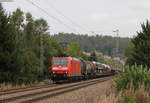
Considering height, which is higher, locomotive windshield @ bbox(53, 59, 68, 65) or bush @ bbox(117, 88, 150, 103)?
locomotive windshield @ bbox(53, 59, 68, 65)

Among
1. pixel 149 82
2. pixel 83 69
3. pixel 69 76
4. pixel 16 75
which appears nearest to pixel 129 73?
pixel 149 82

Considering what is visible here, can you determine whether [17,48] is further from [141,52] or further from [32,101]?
[32,101]

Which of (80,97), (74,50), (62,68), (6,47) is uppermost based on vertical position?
(74,50)

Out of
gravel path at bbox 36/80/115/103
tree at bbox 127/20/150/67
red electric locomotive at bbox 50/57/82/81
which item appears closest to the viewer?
gravel path at bbox 36/80/115/103

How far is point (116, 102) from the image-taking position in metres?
11.5

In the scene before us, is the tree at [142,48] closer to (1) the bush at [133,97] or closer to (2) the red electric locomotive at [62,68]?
(2) the red electric locomotive at [62,68]

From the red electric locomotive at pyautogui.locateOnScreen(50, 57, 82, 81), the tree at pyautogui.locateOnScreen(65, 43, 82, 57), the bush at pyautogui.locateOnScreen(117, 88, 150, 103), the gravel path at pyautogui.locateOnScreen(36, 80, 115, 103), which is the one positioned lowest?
the gravel path at pyautogui.locateOnScreen(36, 80, 115, 103)

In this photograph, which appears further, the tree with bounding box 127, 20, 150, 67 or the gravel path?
the tree with bounding box 127, 20, 150, 67

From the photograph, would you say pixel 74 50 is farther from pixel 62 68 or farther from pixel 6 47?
pixel 6 47

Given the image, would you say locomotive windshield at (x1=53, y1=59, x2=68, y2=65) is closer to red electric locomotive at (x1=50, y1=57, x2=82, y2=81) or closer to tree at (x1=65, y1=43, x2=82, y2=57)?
red electric locomotive at (x1=50, y1=57, x2=82, y2=81)

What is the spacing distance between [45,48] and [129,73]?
28563mm

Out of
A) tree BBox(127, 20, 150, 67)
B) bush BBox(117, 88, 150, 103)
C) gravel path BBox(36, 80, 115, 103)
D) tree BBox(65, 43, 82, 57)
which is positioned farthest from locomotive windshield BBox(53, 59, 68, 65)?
tree BBox(65, 43, 82, 57)

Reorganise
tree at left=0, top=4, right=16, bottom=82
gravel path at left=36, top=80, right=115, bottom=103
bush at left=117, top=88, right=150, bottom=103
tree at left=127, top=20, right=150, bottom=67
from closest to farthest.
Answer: bush at left=117, top=88, right=150, bottom=103 → gravel path at left=36, top=80, right=115, bottom=103 → tree at left=0, top=4, right=16, bottom=82 → tree at left=127, top=20, right=150, bottom=67

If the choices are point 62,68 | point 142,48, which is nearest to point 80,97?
point 142,48
